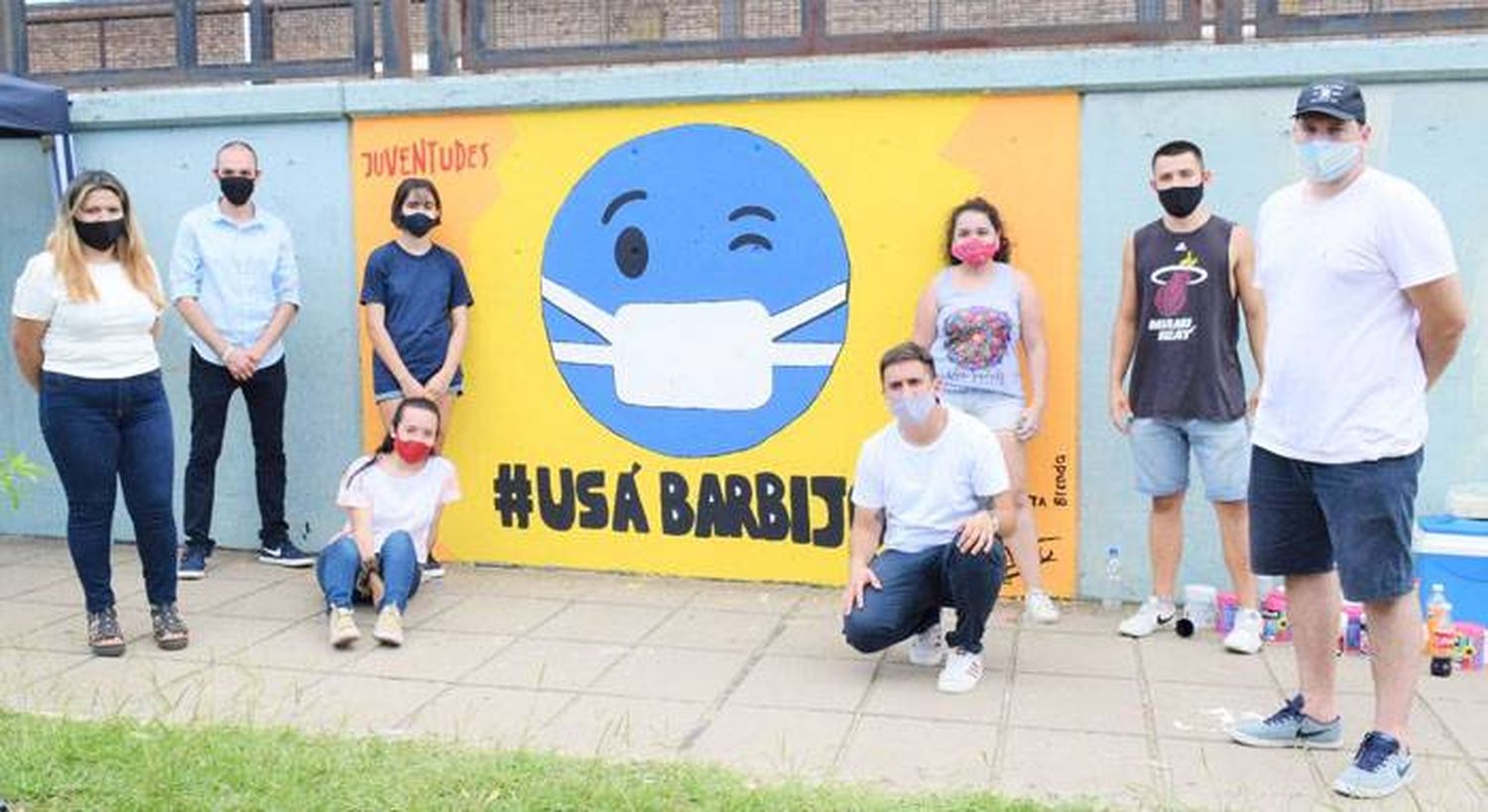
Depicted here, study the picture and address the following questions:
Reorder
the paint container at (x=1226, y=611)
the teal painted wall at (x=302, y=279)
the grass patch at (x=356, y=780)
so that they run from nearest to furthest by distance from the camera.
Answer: the grass patch at (x=356, y=780)
the paint container at (x=1226, y=611)
the teal painted wall at (x=302, y=279)

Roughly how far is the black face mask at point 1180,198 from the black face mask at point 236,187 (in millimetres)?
4327

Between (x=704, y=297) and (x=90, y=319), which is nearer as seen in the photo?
(x=90, y=319)

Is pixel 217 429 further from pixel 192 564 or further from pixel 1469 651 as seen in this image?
pixel 1469 651

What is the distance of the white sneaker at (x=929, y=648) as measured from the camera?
205 inches

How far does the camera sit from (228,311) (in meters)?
6.76

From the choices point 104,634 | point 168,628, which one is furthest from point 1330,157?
point 104,634

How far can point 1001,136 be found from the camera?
6.05m

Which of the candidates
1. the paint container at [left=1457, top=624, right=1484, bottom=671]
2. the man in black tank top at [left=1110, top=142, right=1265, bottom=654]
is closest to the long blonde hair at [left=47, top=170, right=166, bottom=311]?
the man in black tank top at [left=1110, top=142, right=1265, bottom=654]

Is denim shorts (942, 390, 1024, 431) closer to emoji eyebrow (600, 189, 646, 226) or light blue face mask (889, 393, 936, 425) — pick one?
light blue face mask (889, 393, 936, 425)

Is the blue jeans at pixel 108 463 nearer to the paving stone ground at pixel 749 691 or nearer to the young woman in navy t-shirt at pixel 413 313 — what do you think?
the paving stone ground at pixel 749 691

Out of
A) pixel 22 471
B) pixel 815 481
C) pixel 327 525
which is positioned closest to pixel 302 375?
pixel 327 525

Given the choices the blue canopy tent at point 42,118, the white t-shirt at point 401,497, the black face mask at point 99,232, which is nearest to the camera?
the black face mask at point 99,232

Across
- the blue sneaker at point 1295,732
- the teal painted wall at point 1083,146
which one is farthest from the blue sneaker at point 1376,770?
the teal painted wall at point 1083,146

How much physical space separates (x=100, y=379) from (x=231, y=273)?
1.63 metres
